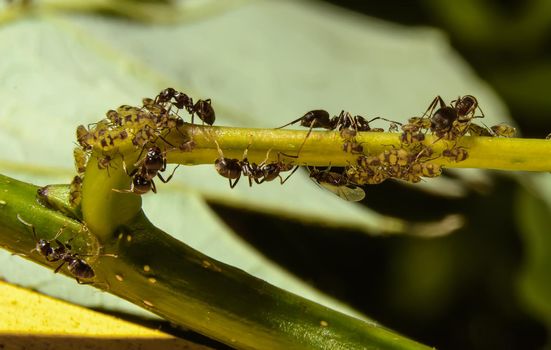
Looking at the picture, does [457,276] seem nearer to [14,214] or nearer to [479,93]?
[479,93]

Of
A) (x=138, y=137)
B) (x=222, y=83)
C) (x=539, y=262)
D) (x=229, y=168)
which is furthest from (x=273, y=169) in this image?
(x=539, y=262)

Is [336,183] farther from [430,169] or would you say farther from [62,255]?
[62,255]

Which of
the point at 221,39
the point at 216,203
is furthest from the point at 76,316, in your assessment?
the point at 221,39

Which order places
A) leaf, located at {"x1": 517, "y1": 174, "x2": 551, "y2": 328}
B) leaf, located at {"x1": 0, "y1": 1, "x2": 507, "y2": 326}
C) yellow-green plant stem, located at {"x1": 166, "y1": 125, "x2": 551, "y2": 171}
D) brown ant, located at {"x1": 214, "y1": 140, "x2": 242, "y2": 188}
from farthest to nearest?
leaf, located at {"x1": 517, "y1": 174, "x2": 551, "y2": 328} → leaf, located at {"x1": 0, "y1": 1, "x2": 507, "y2": 326} → brown ant, located at {"x1": 214, "y1": 140, "x2": 242, "y2": 188} → yellow-green plant stem, located at {"x1": 166, "y1": 125, "x2": 551, "y2": 171}

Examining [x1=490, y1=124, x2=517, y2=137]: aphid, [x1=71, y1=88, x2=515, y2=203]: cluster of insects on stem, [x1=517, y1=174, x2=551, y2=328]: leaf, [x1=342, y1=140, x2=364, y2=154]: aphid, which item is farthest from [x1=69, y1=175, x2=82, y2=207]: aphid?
[x1=517, y1=174, x2=551, y2=328]: leaf

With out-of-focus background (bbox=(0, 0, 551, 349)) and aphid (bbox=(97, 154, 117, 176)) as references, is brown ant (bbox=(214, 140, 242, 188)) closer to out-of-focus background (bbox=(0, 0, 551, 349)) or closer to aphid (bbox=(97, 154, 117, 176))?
aphid (bbox=(97, 154, 117, 176))

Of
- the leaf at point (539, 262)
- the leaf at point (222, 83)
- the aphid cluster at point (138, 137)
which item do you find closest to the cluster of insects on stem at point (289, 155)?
the aphid cluster at point (138, 137)

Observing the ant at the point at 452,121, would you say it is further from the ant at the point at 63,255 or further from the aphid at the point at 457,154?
the ant at the point at 63,255
